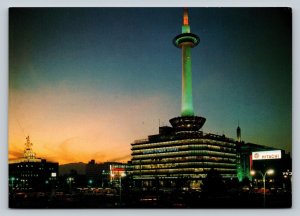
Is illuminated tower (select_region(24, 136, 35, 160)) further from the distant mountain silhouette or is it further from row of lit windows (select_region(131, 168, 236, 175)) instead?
row of lit windows (select_region(131, 168, 236, 175))

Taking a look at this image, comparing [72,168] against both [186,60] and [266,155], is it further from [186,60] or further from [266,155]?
[266,155]

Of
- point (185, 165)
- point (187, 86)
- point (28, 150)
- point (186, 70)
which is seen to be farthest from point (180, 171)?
point (28, 150)

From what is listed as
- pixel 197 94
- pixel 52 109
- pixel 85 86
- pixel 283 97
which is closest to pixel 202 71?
pixel 197 94

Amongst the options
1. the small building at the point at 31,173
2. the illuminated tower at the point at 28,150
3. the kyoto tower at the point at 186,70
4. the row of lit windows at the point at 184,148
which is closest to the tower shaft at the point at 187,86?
the kyoto tower at the point at 186,70

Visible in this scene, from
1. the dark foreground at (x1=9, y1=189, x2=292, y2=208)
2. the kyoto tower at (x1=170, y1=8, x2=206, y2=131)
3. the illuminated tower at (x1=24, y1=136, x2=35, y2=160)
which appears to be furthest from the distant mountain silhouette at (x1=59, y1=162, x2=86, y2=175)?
the kyoto tower at (x1=170, y1=8, x2=206, y2=131)

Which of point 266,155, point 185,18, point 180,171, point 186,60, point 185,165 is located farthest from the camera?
point 185,165

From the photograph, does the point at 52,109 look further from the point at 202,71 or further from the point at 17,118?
the point at 202,71

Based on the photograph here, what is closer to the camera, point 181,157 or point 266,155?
point 266,155
